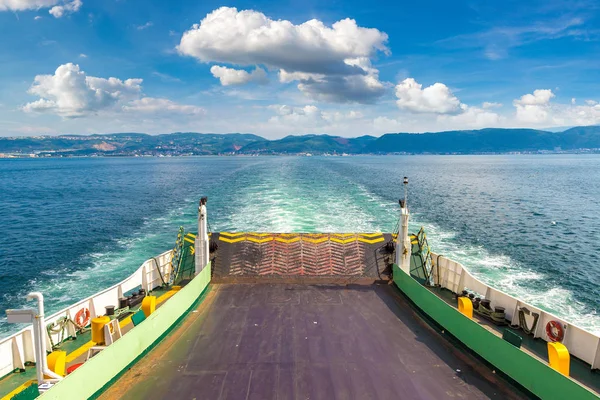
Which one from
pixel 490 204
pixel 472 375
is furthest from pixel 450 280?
pixel 490 204

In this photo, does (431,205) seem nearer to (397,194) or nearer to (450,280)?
(397,194)

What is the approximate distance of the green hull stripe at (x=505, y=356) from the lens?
711cm

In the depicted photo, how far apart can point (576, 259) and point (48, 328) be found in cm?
3405

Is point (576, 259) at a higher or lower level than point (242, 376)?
lower

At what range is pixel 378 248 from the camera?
17375 millimetres

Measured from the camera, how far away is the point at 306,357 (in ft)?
31.7

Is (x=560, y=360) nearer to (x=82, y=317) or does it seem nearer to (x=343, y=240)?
(x=343, y=240)

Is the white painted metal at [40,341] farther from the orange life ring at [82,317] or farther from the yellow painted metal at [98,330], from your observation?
the orange life ring at [82,317]

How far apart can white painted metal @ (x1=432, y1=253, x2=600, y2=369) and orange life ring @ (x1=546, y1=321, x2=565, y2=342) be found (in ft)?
0.28

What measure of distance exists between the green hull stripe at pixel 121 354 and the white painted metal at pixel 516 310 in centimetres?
1038

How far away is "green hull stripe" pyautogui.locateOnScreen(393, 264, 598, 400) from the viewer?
7.11 meters

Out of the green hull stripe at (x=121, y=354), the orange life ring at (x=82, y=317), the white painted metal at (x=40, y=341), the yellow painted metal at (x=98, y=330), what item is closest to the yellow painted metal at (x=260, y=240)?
the green hull stripe at (x=121, y=354)

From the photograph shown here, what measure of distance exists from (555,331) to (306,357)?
699 centimetres

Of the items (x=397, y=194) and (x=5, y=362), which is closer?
(x=5, y=362)
